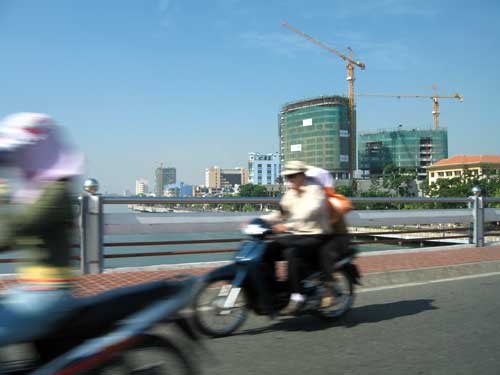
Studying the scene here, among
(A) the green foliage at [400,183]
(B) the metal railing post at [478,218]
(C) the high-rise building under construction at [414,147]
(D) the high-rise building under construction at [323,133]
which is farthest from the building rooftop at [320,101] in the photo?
(B) the metal railing post at [478,218]

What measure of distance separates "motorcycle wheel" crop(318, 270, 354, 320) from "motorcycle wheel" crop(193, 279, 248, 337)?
997mm

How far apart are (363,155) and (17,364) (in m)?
174

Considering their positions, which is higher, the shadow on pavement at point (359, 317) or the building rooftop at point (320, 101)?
the building rooftop at point (320, 101)

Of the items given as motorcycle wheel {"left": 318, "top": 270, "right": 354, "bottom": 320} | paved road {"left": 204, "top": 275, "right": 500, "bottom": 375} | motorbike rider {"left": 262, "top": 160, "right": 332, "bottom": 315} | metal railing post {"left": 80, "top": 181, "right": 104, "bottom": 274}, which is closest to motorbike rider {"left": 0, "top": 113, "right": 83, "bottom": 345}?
paved road {"left": 204, "top": 275, "right": 500, "bottom": 375}

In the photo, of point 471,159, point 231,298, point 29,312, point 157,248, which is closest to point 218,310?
point 231,298

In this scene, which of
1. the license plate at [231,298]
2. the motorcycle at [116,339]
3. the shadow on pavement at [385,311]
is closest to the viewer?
the motorcycle at [116,339]

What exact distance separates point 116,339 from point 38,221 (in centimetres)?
67

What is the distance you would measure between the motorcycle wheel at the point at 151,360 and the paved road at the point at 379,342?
3.66ft

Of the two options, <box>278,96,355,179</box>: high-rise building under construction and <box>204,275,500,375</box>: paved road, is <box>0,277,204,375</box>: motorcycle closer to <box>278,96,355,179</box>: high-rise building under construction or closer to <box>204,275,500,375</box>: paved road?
<box>204,275,500,375</box>: paved road

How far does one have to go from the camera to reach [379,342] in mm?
4504

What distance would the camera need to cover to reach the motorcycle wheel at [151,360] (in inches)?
98.0

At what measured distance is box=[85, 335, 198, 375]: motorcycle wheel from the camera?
2.49 metres

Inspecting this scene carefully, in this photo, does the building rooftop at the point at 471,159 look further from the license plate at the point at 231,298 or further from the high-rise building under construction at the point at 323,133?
the license plate at the point at 231,298

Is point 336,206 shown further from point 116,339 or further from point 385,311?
point 116,339
